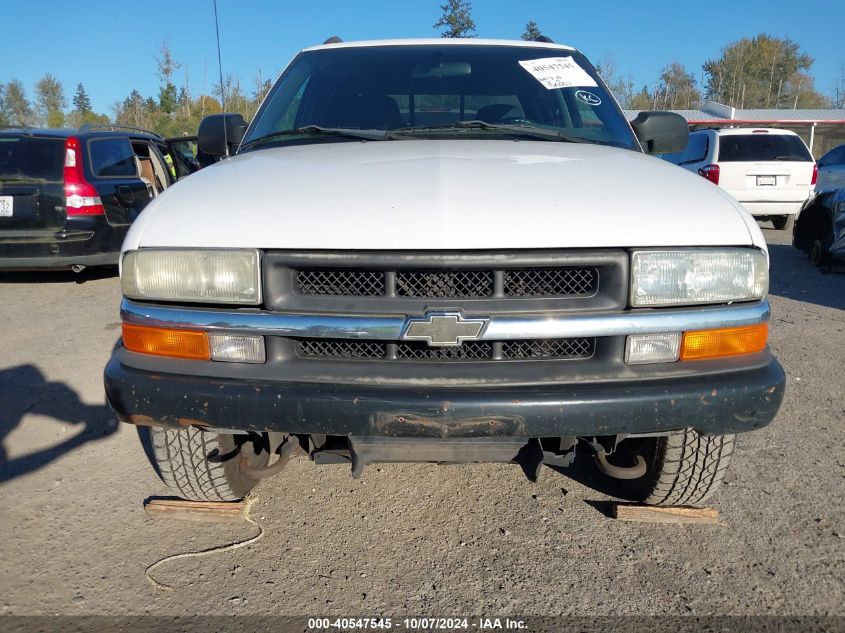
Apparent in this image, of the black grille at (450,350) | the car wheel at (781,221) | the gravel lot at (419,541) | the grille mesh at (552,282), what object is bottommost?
the car wheel at (781,221)

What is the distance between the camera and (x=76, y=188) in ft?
22.2

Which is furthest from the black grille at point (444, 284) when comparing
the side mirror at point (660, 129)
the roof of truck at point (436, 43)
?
the roof of truck at point (436, 43)

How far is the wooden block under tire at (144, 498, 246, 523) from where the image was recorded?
2656 mm

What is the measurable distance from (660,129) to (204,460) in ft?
8.71

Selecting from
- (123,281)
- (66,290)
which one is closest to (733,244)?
(123,281)

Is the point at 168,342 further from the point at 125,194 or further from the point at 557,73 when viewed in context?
the point at 125,194

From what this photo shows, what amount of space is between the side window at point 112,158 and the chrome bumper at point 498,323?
600cm

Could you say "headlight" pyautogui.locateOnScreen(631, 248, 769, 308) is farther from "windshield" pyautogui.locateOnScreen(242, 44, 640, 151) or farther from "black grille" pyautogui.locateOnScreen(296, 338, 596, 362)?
"windshield" pyautogui.locateOnScreen(242, 44, 640, 151)

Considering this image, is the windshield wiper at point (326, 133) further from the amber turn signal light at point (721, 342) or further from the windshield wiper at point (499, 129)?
the amber turn signal light at point (721, 342)

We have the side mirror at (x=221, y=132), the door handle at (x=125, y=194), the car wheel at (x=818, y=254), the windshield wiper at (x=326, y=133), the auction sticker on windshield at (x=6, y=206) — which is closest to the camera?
the windshield wiper at (x=326, y=133)

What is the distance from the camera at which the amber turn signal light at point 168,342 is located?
2.03 meters

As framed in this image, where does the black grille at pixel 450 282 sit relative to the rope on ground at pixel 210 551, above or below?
above

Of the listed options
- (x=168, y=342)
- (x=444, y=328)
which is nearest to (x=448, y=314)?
(x=444, y=328)

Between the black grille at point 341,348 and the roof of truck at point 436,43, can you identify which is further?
the roof of truck at point 436,43
